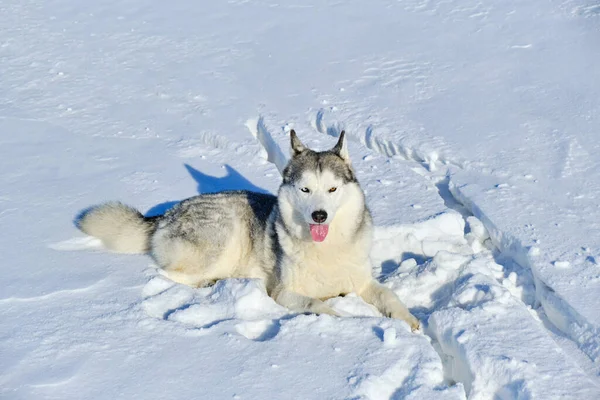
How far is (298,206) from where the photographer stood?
562cm

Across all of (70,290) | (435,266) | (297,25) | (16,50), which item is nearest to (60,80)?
(16,50)

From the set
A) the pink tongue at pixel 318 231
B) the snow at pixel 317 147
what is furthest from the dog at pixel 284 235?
A: the snow at pixel 317 147

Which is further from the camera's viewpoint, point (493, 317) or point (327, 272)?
point (327, 272)

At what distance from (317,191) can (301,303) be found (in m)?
0.87

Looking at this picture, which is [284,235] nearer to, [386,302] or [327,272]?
[327,272]

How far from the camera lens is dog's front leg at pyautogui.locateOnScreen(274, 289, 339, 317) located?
5336 mm

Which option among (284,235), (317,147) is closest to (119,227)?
(284,235)

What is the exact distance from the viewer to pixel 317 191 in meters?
5.50

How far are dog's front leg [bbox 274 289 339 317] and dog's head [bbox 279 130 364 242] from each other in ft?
1.55

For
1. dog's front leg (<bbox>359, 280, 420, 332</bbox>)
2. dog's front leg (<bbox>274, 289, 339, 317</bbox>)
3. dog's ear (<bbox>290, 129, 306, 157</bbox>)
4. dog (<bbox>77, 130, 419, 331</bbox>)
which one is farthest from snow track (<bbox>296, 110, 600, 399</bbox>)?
dog's ear (<bbox>290, 129, 306, 157</bbox>)

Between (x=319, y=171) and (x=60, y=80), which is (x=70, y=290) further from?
(x=60, y=80)

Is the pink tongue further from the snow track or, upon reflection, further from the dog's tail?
the dog's tail

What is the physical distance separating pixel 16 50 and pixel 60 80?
1803 millimetres

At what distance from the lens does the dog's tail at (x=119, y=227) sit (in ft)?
20.5
